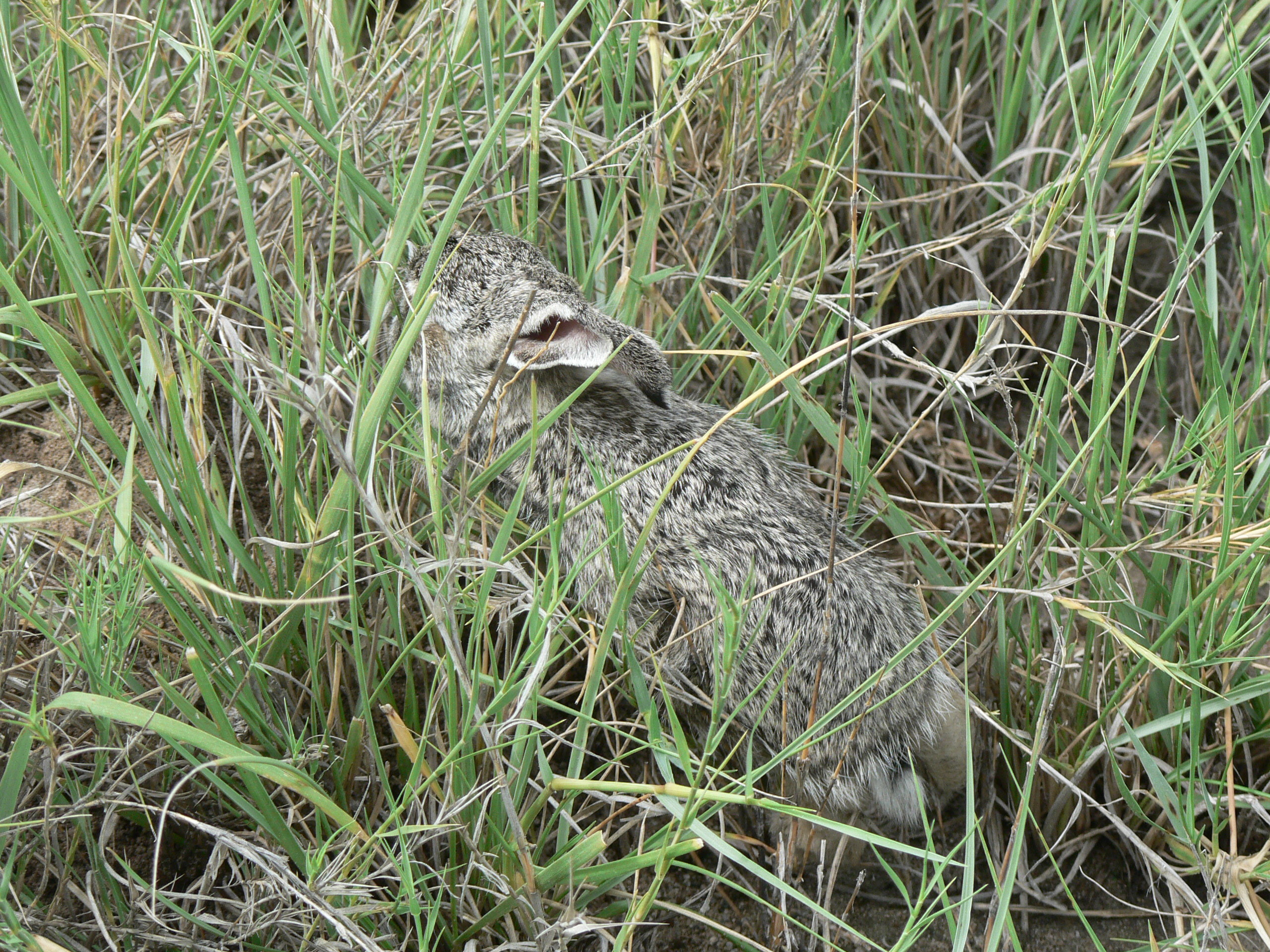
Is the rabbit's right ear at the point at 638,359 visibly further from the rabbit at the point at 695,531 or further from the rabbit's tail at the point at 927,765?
the rabbit's tail at the point at 927,765

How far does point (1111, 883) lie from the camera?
8.90ft

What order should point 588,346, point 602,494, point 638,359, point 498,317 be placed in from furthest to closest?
1. point 498,317
2. point 638,359
3. point 588,346
4. point 602,494

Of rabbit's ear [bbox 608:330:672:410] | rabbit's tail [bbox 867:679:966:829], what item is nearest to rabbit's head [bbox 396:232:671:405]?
rabbit's ear [bbox 608:330:672:410]

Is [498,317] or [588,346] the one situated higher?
[588,346]

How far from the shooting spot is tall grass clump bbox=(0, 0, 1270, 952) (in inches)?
80.4

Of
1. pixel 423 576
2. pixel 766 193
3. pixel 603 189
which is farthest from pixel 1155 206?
pixel 423 576

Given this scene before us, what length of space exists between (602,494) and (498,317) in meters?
1.05

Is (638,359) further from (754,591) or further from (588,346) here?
(754,591)

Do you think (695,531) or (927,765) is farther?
(927,765)

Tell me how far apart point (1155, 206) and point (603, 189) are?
1.90 m

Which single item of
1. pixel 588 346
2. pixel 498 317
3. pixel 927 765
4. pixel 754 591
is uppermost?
pixel 588 346

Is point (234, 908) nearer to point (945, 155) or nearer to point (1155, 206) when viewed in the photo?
point (945, 155)

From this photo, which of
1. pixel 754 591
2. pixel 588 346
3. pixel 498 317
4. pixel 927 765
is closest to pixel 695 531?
pixel 754 591

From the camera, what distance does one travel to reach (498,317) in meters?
2.77
